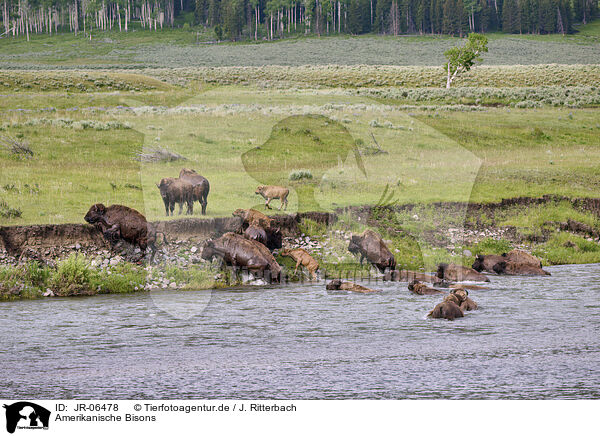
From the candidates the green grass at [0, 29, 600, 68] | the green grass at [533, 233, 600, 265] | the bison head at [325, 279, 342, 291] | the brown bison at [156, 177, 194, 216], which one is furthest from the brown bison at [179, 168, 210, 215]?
the green grass at [0, 29, 600, 68]

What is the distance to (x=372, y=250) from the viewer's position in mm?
21969

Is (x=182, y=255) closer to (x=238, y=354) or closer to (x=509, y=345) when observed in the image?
(x=238, y=354)

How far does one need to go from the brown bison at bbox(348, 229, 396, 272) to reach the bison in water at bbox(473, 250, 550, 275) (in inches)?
122

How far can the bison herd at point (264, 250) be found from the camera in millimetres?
20078

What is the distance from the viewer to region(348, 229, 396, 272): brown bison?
21922 mm

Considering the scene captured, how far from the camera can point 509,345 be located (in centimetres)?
1320

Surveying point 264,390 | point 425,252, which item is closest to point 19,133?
point 425,252

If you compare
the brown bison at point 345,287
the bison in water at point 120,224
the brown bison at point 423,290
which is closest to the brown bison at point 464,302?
the brown bison at point 423,290

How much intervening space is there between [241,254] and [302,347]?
7272 millimetres

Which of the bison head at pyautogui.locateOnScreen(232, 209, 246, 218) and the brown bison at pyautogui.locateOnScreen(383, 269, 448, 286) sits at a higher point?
the bison head at pyautogui.locateOnScreen(232, 209, 246, 218)

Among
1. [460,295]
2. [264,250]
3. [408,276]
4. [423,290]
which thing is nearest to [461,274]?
[408,276]

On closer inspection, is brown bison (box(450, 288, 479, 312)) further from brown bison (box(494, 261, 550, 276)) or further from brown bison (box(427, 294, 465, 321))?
brown bison (box(494, 261, 550, 276))

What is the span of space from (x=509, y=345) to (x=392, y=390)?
11.5 ft
